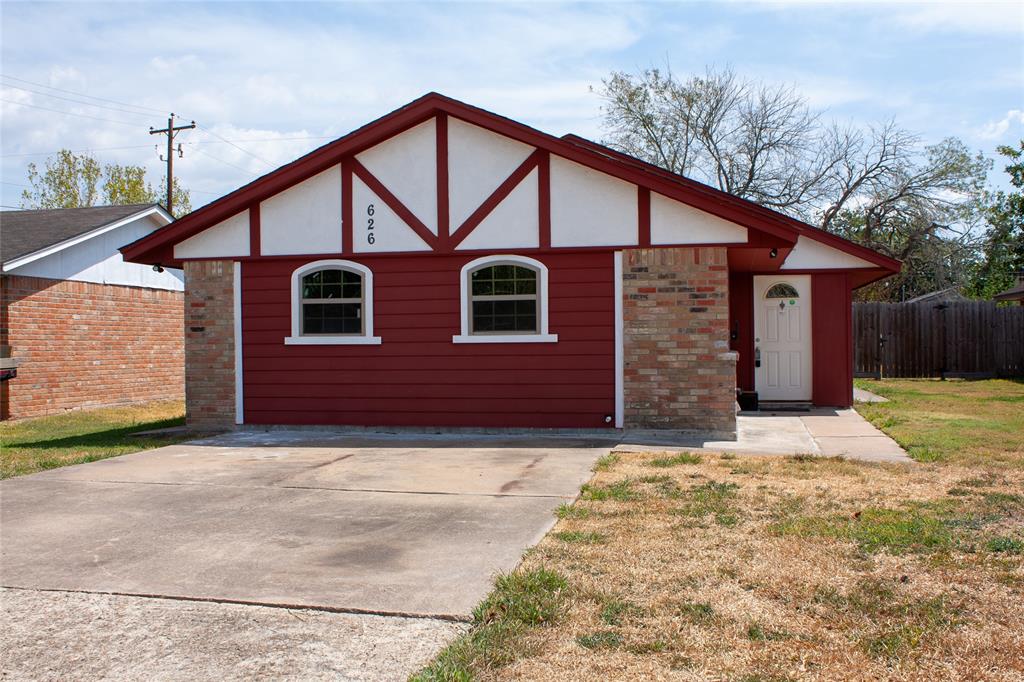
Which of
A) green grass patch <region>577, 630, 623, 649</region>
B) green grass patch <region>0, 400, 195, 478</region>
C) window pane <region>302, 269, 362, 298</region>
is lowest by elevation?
green grass patch <region>577, 630, 623, 649</region>

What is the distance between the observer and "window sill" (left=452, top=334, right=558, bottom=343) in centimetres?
1183

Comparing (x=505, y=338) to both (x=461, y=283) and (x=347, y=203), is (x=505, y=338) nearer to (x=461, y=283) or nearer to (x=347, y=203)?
(x=461, y=283)

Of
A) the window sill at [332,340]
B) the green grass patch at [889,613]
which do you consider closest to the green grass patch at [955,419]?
the green grass patch at [889,613]

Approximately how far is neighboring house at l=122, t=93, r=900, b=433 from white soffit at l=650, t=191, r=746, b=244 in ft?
0.06

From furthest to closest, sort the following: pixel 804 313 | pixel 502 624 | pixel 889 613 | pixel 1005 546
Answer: pixel 804 313 < pixel 1005 546 < pixel 889 613 < pixel 502 624

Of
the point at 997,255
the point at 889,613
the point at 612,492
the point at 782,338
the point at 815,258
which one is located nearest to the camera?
the point at 889,613

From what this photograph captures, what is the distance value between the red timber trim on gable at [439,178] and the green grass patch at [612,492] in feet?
14.9

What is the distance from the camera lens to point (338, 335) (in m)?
12.6

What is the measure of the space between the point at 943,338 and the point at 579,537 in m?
20.9

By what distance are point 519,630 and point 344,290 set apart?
8.98 m

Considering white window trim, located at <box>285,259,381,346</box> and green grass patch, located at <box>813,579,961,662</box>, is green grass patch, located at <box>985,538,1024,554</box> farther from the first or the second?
white window trim, located at <box>285,259,381,346</box>

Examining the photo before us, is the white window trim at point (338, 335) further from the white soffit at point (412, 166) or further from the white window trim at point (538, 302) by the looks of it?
the white window trim at point (538, 302)

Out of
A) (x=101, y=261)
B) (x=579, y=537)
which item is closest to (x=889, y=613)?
(x=579, y=537)

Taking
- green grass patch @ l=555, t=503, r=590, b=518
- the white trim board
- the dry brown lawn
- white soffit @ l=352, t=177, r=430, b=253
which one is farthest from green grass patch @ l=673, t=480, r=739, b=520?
the white trim board
